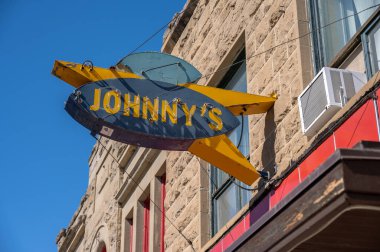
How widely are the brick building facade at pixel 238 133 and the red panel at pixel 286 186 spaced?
0.01 m

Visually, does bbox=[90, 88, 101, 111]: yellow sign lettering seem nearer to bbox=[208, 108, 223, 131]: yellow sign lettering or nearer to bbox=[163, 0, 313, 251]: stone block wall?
bbox=[208, 108, 223, 131]: yellow sign lettering

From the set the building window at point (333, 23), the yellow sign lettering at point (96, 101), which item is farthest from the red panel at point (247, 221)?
the yellow sign lettering at point (96, 101)

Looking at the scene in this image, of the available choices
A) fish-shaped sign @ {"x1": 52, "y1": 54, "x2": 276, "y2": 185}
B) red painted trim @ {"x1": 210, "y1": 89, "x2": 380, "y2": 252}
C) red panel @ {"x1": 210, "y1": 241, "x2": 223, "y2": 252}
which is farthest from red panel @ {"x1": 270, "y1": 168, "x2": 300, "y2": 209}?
red panel @ {"x1": 210, "y1": 241, "x2": 223, "y2": 252}

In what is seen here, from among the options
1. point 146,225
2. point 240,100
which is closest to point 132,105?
point 240,100

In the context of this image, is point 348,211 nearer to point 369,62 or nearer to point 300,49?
point 369,62

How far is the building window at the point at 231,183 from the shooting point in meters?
10.3

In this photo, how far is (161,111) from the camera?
901 cm

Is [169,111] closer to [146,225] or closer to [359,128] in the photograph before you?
[359,128]

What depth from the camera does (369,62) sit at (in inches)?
312

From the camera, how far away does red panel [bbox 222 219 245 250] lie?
8.98 m

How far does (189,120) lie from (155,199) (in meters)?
4.89

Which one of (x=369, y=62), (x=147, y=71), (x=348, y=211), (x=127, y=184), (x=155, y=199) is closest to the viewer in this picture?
(x=348, y=211)

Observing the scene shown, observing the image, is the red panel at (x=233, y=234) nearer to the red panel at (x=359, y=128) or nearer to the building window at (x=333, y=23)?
the building window at (x=333, y=23)

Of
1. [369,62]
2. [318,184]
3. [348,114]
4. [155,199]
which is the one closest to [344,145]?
[348,114]
